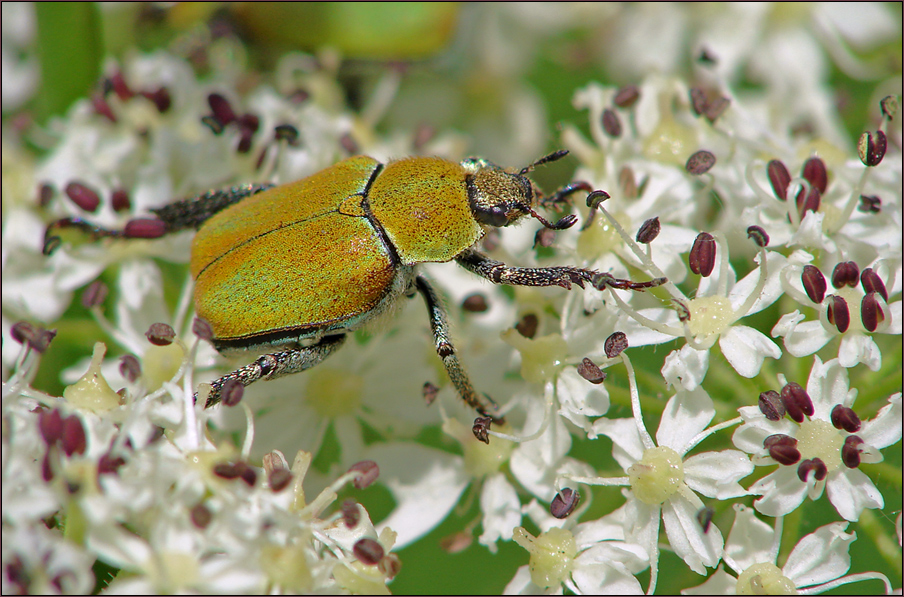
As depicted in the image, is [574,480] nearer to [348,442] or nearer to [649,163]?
[348,442]

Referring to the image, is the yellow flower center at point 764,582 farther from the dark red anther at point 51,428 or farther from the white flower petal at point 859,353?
the dark red anther at point 51,428

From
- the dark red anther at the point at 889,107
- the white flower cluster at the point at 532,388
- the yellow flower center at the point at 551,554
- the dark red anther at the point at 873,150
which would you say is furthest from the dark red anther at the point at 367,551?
the dark red anther at the point at 889,107

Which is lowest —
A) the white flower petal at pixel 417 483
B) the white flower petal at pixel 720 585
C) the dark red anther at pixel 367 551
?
the white flower petal at pixel 417 483

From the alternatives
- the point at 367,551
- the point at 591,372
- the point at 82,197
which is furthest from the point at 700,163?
the point at 82,197

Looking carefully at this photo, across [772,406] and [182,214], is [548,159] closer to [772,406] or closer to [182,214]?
[772,406]

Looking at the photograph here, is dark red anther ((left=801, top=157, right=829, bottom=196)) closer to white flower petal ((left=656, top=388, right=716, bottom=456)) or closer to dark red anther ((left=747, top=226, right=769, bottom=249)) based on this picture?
dark red anther ((left=747, top=226, right=769, bottom=249))

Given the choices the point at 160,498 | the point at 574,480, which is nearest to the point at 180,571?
the point at 160,498
